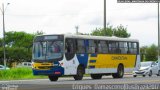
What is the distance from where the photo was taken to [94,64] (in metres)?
40.3

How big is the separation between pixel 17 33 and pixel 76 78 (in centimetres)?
10685

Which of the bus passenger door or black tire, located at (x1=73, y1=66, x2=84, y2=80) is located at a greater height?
the bus passenger door

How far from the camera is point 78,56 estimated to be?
1505 inches

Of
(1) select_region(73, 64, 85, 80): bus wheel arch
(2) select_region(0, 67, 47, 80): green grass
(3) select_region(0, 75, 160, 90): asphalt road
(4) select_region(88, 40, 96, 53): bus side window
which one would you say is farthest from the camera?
(2) select_region(0, 67, 47, 80): green grass

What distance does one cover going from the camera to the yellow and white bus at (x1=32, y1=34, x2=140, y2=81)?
36719mm

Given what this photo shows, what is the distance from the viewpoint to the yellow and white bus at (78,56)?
120 feet

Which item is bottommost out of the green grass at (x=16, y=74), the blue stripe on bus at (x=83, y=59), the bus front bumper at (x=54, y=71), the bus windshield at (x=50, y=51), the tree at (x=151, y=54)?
the tree at (x=151, y=54)

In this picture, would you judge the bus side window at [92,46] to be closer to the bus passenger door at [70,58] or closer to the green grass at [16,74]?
the bus passenger door at [70,58]

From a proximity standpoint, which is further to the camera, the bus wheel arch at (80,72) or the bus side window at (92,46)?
the bus side window at (92,46)

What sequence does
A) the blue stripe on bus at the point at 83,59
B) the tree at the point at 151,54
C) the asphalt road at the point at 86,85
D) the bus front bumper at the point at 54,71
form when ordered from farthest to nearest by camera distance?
the tree at the point at 151,54 → the blue stripe on bus at the point at 83,59 → the bus front bumper at the point at 54,71 → the asphalt road at the point at 86,85

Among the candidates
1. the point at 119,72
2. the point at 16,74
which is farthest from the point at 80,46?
the point at 16,74

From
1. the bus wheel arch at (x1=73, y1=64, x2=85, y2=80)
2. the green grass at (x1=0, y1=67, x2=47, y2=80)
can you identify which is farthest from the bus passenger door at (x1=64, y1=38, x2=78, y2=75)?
the green grass at (x1=0, y1=67, x2=47, y2=80)

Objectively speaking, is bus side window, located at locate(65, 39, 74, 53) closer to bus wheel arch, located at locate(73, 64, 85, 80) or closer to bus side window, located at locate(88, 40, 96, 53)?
bus wheel arch, located at locate(73, 64, 85, 80)

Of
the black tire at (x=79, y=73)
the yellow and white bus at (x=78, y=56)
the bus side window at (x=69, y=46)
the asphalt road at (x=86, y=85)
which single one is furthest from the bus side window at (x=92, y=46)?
the asphalt road at (x=86, y=85)
